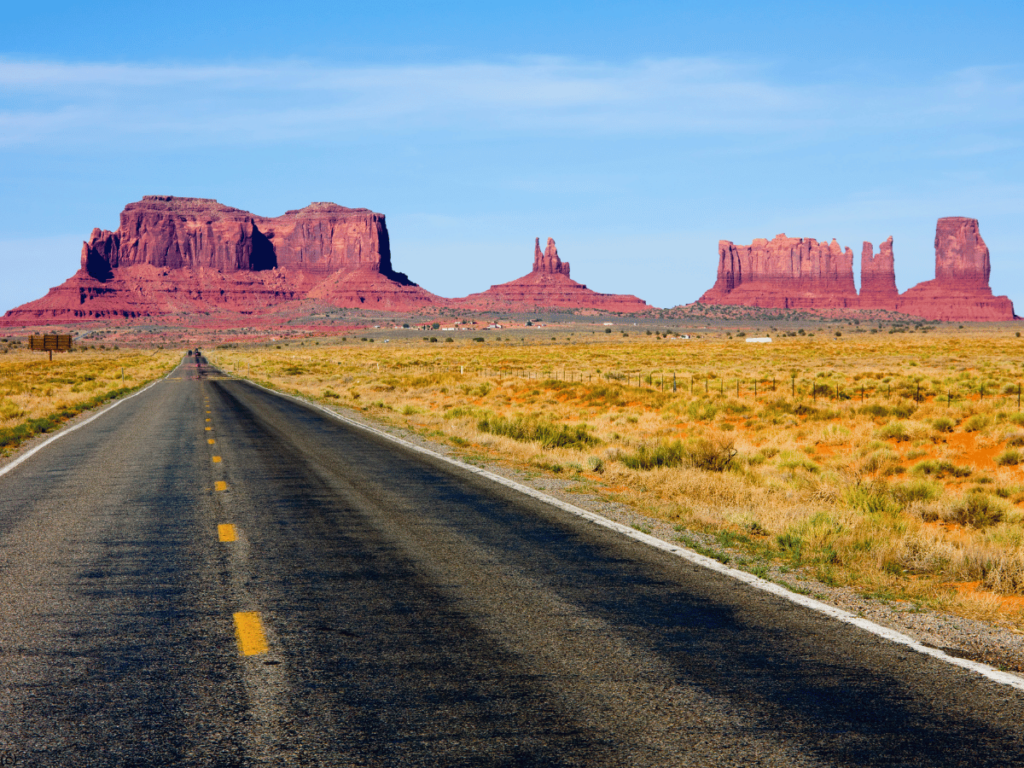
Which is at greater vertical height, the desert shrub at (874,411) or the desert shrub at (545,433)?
the desert shrub at (545,433)

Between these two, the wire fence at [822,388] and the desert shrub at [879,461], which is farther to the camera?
the wire fence at [822,388]

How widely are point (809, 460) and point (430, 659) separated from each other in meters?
13.0

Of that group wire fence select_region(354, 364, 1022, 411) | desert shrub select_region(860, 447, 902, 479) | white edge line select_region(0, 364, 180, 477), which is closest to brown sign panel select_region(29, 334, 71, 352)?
wire fence select_region(354, 364, 1022, 411)

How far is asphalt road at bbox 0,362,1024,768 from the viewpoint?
4.19 m

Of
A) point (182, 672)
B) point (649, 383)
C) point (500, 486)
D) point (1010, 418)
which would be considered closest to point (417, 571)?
point (182, 672)

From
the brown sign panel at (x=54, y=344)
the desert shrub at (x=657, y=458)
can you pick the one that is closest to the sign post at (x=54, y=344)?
the brown sign panel at (x=54, y=344)

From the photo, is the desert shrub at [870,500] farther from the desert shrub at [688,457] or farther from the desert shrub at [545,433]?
the desert shrub at [545,433]

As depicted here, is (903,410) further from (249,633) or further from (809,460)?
(249,633)

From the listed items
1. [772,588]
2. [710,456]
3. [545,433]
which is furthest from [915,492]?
[545,433]

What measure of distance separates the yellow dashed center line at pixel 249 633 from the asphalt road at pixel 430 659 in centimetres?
3

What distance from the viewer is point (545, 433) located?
19734 millimetres

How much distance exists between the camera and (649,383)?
132ft

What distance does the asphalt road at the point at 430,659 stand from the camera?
13.7ft

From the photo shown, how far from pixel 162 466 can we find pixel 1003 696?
44.0 ft
